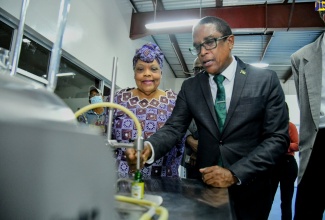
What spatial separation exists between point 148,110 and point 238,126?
1.84ft

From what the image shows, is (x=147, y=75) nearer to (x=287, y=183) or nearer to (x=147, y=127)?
(x=147, y=127)

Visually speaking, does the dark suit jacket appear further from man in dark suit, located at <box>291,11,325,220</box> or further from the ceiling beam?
the ceiling beam

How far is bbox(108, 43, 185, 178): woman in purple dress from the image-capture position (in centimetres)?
150

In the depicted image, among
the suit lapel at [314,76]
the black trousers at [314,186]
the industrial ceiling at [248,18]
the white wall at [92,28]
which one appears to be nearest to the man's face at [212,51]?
the suit lapel at [314,76]

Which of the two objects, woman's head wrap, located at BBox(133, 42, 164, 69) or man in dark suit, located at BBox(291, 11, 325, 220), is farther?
woman's head wrap, located at BBox(133, 42, 164, 69)

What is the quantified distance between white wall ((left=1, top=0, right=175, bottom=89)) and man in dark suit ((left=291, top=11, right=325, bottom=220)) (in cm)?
241

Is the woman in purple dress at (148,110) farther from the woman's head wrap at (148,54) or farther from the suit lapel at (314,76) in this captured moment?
the suit lapel at (314,76)

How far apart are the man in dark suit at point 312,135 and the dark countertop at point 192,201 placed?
2.31 feet

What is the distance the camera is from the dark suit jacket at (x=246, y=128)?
117cm

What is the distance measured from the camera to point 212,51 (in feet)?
4.47

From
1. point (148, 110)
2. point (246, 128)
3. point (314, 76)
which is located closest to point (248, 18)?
point (314, 76)

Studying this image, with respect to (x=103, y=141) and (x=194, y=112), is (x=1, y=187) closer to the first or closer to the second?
(x=103, y=141)

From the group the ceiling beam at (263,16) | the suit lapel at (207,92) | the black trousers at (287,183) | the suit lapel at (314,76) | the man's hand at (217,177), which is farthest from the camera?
the ceiling beam at (263,16)

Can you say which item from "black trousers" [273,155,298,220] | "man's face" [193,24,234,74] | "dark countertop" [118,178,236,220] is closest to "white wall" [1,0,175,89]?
"man's face" [193,24,234,74]
